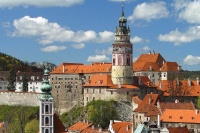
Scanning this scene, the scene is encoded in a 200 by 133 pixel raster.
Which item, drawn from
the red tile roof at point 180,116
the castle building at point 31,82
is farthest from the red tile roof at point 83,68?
the red tile roof at point 180,116

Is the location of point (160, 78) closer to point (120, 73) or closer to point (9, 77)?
point (120, 73)

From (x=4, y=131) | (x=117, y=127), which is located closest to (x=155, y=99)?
(x=117, y=127)

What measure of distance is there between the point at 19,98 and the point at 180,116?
103ft

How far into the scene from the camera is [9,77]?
106938 mm

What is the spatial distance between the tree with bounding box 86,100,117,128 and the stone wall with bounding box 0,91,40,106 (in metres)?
12.8

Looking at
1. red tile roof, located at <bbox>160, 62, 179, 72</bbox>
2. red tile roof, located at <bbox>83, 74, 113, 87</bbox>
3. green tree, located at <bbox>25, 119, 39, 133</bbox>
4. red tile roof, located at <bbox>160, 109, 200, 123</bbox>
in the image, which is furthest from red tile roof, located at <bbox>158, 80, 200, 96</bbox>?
green tree, located at <bbox>25, 119, 39, 133</bbox>

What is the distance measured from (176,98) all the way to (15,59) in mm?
67095

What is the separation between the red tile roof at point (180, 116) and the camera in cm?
6401

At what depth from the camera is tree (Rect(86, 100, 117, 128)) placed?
74.0 m

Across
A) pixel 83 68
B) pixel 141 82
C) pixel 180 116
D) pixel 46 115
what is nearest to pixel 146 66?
pixel 83 68

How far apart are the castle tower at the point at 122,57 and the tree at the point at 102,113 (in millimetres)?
3748

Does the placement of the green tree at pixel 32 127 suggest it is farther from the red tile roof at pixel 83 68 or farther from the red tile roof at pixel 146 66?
the red tile roof at pixel 146 66

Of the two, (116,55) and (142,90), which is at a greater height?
(116,55)

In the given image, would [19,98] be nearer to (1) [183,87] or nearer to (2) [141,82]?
(2) [141,82]
